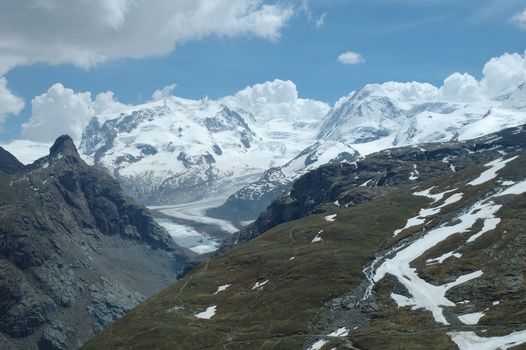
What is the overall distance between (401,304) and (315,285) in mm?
30838

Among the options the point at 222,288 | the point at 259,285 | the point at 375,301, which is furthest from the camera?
the point at 222,288

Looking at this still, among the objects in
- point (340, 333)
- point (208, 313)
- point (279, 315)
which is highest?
point (208, 313)

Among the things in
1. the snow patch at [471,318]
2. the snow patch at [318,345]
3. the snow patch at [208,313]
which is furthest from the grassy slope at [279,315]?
the snow patch at [471,318]

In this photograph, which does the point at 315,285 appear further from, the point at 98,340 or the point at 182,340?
the point at 98,340

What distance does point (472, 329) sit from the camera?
11594 cm

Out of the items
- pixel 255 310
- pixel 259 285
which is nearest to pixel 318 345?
pixel 255 310

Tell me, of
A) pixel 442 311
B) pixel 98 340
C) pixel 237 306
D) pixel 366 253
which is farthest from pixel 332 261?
pixel 98 340

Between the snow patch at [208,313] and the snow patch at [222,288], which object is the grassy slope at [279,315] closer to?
the snow patch at [222,288]

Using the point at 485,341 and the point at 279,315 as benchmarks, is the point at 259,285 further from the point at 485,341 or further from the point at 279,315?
the point at 485,341

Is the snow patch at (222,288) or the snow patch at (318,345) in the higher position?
the snow patch at (222,288)

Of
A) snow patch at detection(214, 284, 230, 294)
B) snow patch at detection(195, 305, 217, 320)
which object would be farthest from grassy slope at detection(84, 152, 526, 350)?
snow patch at detection(195, 305, 217, 320)

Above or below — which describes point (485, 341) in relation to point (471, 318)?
above

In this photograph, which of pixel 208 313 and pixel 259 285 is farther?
pixel 259 285

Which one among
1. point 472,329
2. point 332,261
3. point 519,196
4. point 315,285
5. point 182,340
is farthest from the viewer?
point 519,196
